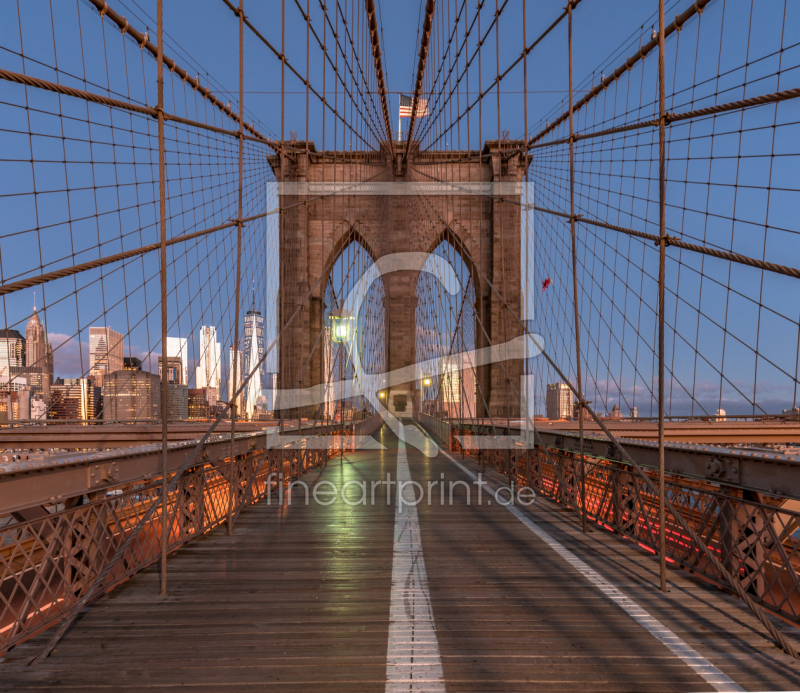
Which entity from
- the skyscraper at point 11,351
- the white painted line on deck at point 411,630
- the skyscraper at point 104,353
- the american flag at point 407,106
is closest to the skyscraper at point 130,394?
the skyscraper at point 104,353

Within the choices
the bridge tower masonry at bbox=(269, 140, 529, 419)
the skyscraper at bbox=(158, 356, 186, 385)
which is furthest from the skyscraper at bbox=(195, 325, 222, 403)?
the bridge tower masonry at bbox=(269, 140, 529, 419)

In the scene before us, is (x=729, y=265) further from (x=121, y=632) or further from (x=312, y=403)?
(x=312, y=403)

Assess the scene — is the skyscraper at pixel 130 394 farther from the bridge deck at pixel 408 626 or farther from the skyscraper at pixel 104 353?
the bridge deck at pixel 408 626

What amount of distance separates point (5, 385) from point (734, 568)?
8.78 meters

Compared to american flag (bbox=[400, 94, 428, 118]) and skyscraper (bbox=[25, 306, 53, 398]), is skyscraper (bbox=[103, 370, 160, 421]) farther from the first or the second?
american flag (bbox=[400, 94, 428, 118])

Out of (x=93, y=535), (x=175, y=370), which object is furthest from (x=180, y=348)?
(x=93, y=535)

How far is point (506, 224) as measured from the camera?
21672 millimetres

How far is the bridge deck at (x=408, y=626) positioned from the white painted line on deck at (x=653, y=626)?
1cm

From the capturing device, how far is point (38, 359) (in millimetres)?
7641

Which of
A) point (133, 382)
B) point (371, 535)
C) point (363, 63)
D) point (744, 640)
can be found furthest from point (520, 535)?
point (363, 63)

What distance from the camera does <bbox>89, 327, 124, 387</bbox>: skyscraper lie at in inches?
406

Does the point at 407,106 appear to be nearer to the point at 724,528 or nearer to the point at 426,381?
the point at 426,381

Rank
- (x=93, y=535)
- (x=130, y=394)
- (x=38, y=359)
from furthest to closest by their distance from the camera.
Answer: (x=130, y=394)
(x=38, y=359)
(x=93, y=535)

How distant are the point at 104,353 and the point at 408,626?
997 centimetres
